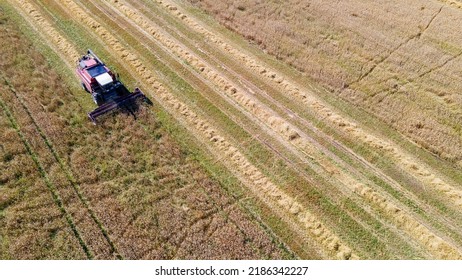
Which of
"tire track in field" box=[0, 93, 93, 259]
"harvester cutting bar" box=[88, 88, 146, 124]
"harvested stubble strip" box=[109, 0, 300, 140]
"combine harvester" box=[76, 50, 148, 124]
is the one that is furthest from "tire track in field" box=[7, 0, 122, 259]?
"harvested stubble strip" box=[109, 0, 300, 140]

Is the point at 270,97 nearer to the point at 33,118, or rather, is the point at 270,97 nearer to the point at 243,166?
the point at 243,166

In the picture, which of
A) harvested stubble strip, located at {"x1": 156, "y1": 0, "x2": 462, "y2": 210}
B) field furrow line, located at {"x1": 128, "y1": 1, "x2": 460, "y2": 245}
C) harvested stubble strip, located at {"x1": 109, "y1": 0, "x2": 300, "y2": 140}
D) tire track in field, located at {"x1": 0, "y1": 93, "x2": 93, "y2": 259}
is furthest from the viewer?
harvested stubble strip, located at {"x1": 109, "y1": 0, "x2": 300, "y2": 140}

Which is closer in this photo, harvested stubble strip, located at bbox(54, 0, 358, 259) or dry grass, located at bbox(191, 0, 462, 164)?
harvested stubble strip, located at bbox(54, 0, 358, 259)

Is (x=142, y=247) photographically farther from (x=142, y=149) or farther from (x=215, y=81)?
(x=215, y=81)

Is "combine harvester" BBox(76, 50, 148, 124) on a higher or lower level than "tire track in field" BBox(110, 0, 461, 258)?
higher

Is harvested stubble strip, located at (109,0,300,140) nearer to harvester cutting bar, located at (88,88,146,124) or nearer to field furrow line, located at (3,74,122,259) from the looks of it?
harvester cutting bar, located at (88,88,146,124)

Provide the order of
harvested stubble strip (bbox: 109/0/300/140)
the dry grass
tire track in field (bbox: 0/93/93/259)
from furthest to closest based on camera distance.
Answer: the dry grass
harvested stubble strip (bbox: 109/0/300/140)
tire track in field (bbox: 0/93/93/259)

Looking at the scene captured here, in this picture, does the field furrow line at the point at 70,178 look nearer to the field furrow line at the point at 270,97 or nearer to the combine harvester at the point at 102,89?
the combine harvester at the point at 102,89

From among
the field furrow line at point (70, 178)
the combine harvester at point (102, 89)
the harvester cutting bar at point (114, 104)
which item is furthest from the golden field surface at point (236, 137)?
the combine harvester at point (102, 89)

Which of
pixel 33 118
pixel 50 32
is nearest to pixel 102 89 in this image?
pixel 33 118
